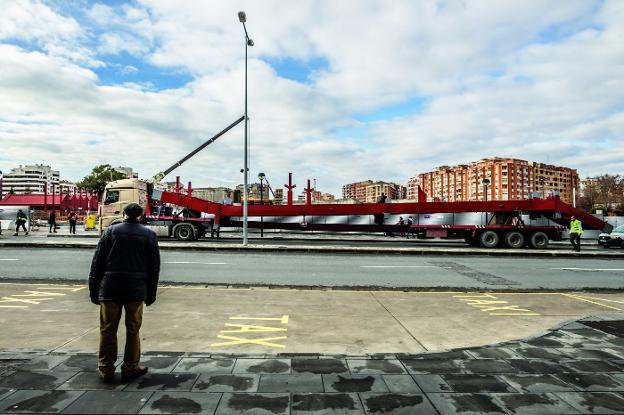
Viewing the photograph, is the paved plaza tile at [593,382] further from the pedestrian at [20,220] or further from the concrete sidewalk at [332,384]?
the pedestrian at [20,220]

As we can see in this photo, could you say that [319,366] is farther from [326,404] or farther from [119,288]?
[119,288]

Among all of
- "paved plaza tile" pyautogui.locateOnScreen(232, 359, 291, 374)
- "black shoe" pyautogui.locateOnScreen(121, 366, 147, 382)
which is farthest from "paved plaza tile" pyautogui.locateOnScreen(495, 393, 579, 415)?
"black shoe" pyautogui.locateOnScreen(121, 366, 147, 382)

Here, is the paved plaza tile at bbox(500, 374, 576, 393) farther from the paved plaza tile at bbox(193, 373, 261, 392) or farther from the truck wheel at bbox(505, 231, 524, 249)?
the truck wheel at bbox(505, 231, 524, 249)

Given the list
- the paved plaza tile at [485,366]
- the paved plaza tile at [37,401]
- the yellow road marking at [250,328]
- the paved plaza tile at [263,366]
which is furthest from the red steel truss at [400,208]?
the paved plaza tile at [37,401]

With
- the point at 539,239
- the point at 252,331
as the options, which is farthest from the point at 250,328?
the point at 539,239

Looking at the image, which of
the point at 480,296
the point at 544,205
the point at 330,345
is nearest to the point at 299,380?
the point at 330,345

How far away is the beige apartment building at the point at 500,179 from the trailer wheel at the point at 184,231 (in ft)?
400

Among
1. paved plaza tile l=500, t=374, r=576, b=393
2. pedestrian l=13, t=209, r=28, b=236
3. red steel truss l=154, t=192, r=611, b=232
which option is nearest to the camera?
paved plaza tile l=500, t=374, r=576, b=393

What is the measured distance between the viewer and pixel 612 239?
2280 centimetres

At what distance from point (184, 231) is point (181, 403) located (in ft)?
66.6

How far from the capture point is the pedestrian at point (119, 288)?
3553 mm

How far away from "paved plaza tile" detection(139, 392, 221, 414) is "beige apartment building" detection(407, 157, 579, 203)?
13724 centimetres

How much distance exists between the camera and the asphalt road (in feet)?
32.1

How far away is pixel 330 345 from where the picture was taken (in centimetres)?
473
